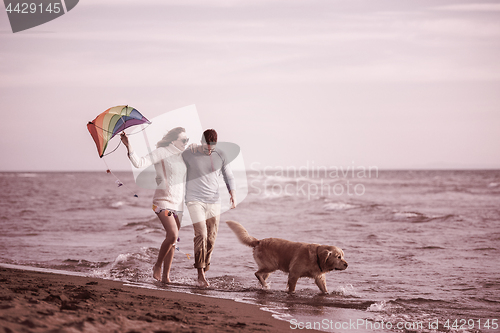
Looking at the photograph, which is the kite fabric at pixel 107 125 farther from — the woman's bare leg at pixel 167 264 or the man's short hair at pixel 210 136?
the woman's bare leg at pixel 167 264

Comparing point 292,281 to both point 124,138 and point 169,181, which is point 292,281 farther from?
point 124,138

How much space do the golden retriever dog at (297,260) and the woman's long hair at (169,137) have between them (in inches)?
77.0

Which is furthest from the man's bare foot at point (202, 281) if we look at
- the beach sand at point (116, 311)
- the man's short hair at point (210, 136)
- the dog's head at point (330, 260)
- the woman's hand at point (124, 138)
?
the woman's hand at point (124, 138)

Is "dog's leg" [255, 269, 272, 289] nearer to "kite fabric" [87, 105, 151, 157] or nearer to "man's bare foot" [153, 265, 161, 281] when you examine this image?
"man's bare foot" [153, 265, 161, 281]

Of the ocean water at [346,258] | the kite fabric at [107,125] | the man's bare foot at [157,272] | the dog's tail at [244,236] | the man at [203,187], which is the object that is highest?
the kite fabric at [107,125]

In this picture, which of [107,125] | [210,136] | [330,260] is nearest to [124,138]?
[107,125]

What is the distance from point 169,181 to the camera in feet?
19.6

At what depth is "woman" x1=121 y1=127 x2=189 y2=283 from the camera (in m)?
5.93

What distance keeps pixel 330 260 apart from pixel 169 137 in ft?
9.33

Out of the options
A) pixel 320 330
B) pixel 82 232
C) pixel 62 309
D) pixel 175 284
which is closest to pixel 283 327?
pixel 320 330

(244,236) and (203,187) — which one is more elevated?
(203,187)

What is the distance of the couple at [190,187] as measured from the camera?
19.5 ft

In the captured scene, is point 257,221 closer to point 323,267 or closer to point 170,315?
point 323,267

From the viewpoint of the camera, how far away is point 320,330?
13.2 ft
